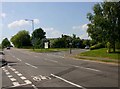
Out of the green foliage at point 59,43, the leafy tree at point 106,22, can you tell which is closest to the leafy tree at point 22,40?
the green foliage at point 59,43

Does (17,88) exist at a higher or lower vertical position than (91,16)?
lower

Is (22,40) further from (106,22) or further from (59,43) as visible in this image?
(106,22)

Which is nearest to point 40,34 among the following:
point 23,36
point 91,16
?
point 23,36

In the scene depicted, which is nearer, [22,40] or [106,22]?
[106,22]

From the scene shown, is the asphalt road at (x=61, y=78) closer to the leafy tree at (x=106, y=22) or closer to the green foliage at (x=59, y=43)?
the leafy tree at (x=106, y=22)

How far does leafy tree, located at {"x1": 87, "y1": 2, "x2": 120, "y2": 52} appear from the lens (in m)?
40.7

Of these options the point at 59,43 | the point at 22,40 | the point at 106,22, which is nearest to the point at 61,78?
the point at 106,22

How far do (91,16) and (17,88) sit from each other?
33053 millimetres

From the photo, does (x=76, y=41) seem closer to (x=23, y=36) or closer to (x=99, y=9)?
(x=23, y=36)

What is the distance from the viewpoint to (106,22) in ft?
133

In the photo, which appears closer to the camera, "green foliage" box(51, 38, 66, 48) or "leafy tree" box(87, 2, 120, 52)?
"leafy tree" box(87, 2, 120, 52)

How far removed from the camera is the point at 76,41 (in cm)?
14138

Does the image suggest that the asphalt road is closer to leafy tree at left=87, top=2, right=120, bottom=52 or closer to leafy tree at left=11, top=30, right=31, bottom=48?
leafy tree at left=87, top=2, right=120, bottom=52

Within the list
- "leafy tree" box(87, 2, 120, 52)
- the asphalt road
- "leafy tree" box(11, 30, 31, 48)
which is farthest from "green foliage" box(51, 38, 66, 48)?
the asphalt road
